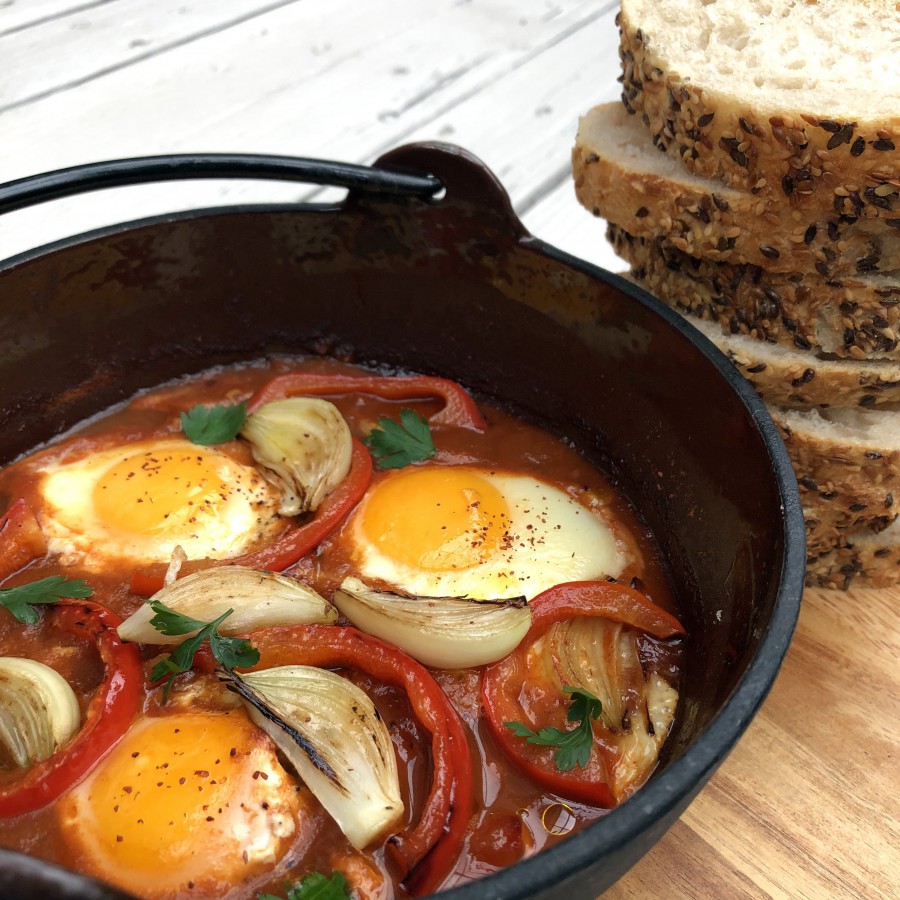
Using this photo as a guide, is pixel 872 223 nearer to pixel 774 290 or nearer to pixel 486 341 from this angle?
pixel 774 290

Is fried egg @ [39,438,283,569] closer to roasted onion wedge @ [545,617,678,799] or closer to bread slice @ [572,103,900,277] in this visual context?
roasted onion wedge @ [545,617,678,799]

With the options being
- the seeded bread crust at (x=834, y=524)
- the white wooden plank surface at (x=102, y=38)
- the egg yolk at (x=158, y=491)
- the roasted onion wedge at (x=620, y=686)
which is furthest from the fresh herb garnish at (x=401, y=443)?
the white wooden plank surface at (x=102, y=38)

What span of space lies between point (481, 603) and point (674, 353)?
75 cm

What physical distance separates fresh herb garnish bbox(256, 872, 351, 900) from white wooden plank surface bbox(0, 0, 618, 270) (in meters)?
2.74

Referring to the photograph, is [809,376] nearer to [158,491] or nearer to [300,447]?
[300,447]

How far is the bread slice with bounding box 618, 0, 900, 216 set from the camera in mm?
2125

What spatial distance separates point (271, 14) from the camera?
16.6ft

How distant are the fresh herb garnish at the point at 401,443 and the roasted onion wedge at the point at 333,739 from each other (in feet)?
2.67

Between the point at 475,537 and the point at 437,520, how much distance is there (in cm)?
10

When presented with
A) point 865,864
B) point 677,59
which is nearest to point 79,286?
point 677,59

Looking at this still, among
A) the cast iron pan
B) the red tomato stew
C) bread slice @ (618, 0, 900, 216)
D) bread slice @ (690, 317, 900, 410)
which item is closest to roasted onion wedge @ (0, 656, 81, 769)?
the red tomato stew

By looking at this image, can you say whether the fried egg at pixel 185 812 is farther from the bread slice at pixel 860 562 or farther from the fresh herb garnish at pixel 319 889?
the bread slice at pixel 860 562

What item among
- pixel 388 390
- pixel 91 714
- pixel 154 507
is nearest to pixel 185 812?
pixel 91 714

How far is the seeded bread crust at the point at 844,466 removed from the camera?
7.79 feet
